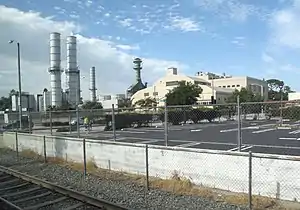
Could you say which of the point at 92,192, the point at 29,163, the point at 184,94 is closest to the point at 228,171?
the point at 92,192

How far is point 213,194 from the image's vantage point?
938 centimetres

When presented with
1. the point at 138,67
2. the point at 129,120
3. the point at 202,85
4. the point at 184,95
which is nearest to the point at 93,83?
the point at 138,67

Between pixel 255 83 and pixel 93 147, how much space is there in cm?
13440

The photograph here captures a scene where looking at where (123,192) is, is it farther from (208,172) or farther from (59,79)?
(59,79)

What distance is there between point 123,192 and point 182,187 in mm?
1631

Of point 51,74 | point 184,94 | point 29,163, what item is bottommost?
point 29,163

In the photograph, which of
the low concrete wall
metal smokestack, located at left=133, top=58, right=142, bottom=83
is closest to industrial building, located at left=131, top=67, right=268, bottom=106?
metal smokestack, located at left=133, top=58, right=142, bottom=83

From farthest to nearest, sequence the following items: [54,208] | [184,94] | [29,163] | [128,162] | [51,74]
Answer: [51,74] → [184,94] → [29,163] → [128,162] → [54,208]

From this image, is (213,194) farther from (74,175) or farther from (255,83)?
(255,83)

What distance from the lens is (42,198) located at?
31.1 ft

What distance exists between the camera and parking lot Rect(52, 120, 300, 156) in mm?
14309

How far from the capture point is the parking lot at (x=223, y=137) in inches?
563

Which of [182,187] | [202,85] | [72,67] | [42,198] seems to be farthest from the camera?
[202,85]

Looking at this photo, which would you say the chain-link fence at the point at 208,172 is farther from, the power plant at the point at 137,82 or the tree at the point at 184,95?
the power plant at the point at 137,82
